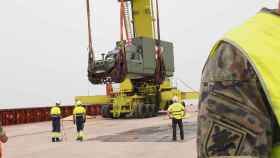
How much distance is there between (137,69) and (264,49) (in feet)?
88.9

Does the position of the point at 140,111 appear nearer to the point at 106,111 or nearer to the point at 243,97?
the point at 106,111

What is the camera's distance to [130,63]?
91.0 feet

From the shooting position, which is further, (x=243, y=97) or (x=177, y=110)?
(x=177, y=110)

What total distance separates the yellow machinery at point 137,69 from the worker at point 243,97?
25.3 metres

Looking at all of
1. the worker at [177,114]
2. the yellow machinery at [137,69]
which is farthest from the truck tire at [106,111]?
the worker at [177,114]

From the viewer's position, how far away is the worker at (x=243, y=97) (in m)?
1.21

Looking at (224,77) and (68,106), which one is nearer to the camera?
(224,77)

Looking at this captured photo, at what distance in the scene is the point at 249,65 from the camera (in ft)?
4.01

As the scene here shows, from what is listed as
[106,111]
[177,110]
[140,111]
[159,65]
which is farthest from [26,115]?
[177,110]

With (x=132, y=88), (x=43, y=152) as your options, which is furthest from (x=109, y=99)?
(x=43, y=152)

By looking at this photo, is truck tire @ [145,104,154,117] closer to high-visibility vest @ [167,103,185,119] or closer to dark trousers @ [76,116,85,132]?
dark trousers @ [76,116,85,132]

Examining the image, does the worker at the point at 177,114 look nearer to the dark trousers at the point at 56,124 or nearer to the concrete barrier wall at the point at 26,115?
the dark trousers at the point at 56,124

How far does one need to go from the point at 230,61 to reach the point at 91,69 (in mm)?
26178

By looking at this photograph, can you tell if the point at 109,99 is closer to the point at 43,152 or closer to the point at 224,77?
the point at 43,152
